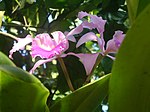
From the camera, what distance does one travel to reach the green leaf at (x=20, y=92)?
35 cm

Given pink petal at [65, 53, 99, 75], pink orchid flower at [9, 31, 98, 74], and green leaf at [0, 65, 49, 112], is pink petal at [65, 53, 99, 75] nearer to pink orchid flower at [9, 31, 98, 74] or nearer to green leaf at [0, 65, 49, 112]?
pink orchid flower at [9, 31, 98, 74]

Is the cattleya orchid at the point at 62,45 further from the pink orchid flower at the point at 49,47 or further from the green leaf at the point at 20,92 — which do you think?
the green leaf at the point at 20,92

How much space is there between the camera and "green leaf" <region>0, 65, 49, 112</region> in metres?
0.35

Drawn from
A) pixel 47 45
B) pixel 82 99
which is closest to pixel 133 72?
pixel 82 99

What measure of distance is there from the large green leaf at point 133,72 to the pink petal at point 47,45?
138 mm

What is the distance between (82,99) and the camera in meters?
0.42

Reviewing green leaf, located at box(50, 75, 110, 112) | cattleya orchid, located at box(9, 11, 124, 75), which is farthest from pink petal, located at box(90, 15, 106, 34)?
green leaf, located at box(50, 75, 110, 112)

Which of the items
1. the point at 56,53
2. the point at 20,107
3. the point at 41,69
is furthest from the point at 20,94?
the point at 41,69

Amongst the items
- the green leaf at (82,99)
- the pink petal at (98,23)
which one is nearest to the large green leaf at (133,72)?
the green leaf at (82,99)

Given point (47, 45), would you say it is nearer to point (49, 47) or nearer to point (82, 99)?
point (49, 47)

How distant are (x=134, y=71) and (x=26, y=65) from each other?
0.85 meters

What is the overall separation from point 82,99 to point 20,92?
0.26 feet

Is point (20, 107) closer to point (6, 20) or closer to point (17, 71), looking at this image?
point (17, 71)

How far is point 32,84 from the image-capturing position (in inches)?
14.1
